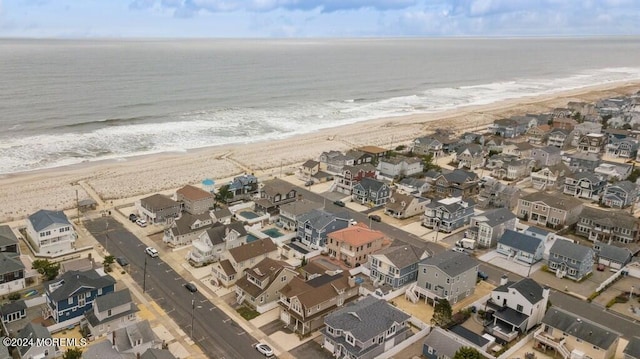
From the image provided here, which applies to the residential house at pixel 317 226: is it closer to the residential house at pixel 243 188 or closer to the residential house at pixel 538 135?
the residential house at pixel 243 188

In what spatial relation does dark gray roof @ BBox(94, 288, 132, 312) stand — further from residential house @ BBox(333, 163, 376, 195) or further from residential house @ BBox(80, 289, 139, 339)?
residential house @ BBox(333, 163, 376, 195)

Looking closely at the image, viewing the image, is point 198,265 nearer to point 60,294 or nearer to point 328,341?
point 60,294

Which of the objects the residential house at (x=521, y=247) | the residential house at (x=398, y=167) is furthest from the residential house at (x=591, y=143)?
the residential house at (x=521, y=247)

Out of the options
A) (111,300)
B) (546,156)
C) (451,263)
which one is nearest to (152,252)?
(111,300)

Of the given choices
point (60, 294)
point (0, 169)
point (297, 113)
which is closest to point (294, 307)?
point (60, 294)

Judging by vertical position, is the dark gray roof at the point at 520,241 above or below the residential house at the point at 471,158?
below
